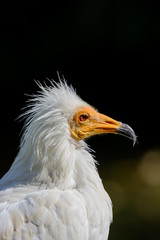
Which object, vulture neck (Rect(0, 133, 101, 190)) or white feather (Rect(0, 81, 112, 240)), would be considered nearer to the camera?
white feather (Rect(0, 81, 112, 240))

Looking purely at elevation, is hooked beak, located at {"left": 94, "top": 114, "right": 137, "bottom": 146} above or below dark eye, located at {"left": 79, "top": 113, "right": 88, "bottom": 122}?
below

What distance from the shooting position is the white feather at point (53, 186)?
10.00 ft

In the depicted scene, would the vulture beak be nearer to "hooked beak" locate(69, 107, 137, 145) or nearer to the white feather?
"hooked beak" locate(69, 107, 137, 145)

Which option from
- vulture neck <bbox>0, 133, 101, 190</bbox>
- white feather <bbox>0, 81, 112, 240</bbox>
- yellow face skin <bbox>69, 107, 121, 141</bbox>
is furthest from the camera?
yellow face skin <bbox>69, 107, 121, 141</bbox>

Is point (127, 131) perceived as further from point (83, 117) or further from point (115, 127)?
point (83, 117)

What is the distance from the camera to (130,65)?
679cm

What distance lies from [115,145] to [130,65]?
3.45 feet

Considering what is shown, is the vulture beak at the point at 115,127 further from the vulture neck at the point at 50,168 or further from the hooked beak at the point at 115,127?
the vulture neck at the point at 50,168

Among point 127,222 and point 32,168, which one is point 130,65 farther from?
point 32,168

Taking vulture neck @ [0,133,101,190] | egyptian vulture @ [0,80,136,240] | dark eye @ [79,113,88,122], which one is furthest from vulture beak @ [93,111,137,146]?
vulture neck @ [0,133,101,190]

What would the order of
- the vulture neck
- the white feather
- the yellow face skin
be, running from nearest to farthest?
the white feather < the vulture neck < the yellow face skin

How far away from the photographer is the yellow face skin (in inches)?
137

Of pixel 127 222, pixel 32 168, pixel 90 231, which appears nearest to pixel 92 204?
pixel 90 231

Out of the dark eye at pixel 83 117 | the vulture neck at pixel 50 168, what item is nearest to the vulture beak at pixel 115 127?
the dark eye at pixel 83 117
